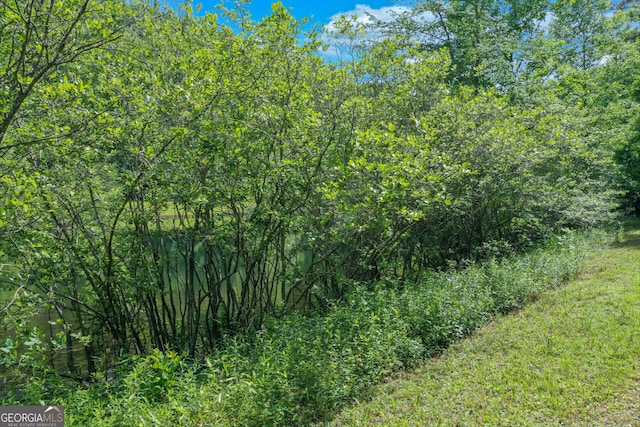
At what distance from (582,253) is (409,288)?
5708 millimetres

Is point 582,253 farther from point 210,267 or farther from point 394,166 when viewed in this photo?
point 210,267

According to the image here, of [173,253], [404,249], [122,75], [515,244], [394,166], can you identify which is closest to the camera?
[394,166]

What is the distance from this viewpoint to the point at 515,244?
1079 cm

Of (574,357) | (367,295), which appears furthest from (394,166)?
(574,357)

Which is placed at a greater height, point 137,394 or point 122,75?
point 122,75

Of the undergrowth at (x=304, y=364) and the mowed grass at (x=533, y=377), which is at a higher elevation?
the undergrowth at (x=304, y=364)

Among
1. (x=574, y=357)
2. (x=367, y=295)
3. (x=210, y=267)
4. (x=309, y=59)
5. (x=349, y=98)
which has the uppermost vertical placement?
(x=309, y=59)

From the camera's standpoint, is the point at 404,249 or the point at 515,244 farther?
the point at 515,244

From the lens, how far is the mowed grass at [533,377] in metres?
3.79

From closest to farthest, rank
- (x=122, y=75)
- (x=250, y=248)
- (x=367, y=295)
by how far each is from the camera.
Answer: (x=122, y=75) < (x=367, y=295) < (x=250, y=248)

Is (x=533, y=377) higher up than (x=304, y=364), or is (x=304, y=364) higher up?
(x=304, y=364)

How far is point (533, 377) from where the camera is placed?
437 centimetres

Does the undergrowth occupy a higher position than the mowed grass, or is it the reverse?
the undergrowth

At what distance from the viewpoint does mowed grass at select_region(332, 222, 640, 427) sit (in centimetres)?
379
